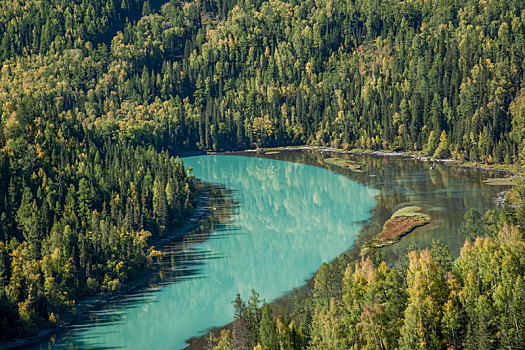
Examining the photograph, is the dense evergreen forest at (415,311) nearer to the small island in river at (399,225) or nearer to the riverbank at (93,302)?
the riverbank at (93,302)

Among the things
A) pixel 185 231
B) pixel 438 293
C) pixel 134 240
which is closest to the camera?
pixel 438 293

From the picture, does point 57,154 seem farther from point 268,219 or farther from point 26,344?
point 26,344

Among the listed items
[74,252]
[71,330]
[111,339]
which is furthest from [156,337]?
[74,252]

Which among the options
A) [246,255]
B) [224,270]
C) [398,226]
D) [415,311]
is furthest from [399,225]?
[415,311]

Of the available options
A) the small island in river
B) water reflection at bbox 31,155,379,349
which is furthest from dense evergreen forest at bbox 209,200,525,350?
the small island in river

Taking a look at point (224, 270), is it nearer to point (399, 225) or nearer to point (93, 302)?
point (93, 302)

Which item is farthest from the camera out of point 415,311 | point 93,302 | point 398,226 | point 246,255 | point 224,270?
point 398,226

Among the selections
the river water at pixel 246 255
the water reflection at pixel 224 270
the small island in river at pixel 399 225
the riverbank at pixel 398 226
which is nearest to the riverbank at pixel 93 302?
the river water at pixel 246 255

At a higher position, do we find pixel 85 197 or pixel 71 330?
pixel 85 197
